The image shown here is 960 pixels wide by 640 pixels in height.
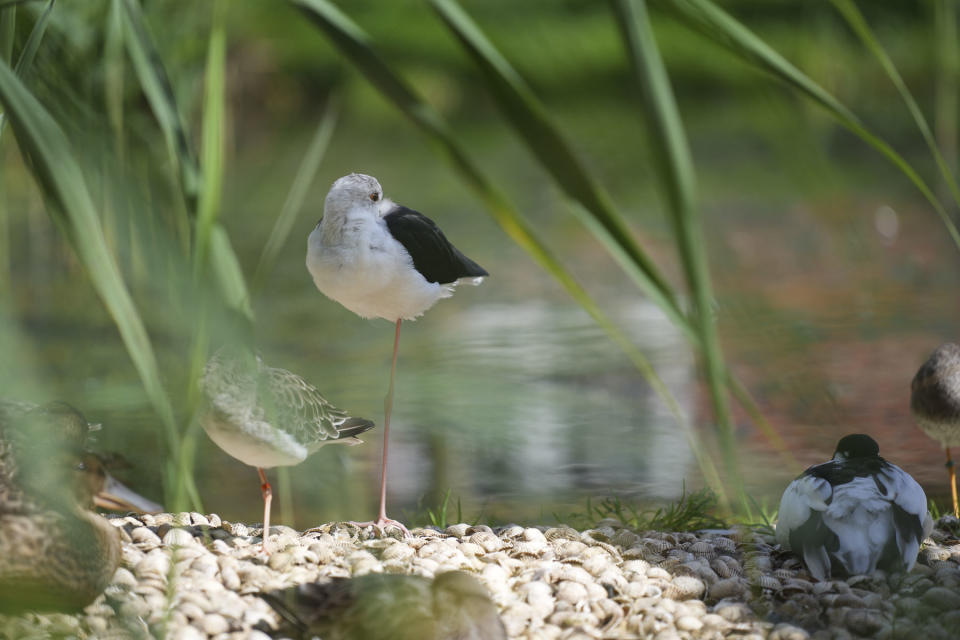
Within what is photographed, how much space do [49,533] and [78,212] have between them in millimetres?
1198

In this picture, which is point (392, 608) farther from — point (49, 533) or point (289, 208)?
point (289, 208)

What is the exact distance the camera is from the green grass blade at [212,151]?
43.6 inches

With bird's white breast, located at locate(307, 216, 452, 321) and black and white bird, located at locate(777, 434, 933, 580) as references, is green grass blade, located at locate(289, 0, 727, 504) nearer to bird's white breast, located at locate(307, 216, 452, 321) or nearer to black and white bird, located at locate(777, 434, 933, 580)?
bird's white breast, located at locate(307, 216, 452, 321)

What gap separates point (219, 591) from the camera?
2.39 metres

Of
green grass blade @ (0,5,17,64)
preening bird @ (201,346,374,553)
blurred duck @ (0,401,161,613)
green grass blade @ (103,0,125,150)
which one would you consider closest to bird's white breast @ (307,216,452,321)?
preening bird @ (201,346,374,553)

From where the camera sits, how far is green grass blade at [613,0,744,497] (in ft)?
2.65

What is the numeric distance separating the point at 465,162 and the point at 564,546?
200 centimetres

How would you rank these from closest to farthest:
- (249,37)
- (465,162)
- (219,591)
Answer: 1. (465,162)
2. (219,591)
3. (249,37)

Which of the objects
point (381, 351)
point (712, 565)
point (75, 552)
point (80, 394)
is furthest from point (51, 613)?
point (381, 351)

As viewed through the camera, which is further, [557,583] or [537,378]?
[537,378]

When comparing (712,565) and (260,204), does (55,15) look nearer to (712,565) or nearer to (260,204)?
(712,565)

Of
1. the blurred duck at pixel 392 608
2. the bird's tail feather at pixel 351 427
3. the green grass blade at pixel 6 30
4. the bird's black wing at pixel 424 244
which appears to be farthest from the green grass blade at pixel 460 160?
the bird's tail feather at pixel 351 427

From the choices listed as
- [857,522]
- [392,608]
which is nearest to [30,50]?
[392,608]

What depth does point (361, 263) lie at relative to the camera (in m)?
2.48
